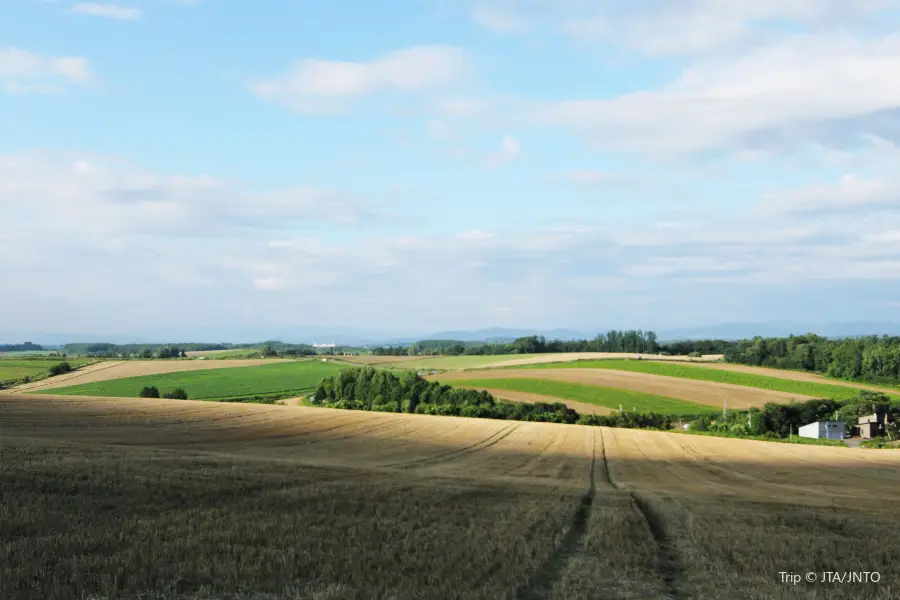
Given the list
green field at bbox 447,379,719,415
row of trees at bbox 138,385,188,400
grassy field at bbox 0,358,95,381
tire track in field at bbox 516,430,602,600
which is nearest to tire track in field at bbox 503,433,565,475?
tire track in field at bbox 516,430,602,600

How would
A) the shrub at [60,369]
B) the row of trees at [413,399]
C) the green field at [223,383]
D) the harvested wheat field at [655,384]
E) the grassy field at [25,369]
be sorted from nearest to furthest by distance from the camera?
1. the row of trees at [413,399]
2. the green field at [223,383]
3. the harvested wheat field at [655,384]
4. the grassy field at [25,369]
5. the shrub at [60,369]

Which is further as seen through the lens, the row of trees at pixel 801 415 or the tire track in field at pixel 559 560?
the row of trees at pixel 801 415

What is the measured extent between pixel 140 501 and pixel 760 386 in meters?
106

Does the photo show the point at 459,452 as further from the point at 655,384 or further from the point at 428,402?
the point at 655,384

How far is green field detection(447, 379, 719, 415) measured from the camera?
88875 millimetres

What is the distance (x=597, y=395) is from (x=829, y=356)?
61.3 m

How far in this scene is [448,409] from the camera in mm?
88250

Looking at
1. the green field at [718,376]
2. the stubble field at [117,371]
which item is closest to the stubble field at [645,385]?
the green field at [718,376]

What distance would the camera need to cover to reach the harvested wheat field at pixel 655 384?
9338 centimetres

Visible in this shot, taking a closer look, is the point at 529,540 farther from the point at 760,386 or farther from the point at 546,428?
the point at 760,386

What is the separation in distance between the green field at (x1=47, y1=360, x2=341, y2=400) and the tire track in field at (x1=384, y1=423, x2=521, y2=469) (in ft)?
148

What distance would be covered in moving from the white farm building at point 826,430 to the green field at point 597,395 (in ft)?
36.4

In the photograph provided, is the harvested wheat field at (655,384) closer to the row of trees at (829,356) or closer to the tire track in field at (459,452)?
the row of trees at (829,356)

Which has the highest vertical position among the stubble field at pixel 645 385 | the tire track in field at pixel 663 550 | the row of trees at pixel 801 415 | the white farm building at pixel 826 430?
the tire track in field at pixel 663 550
